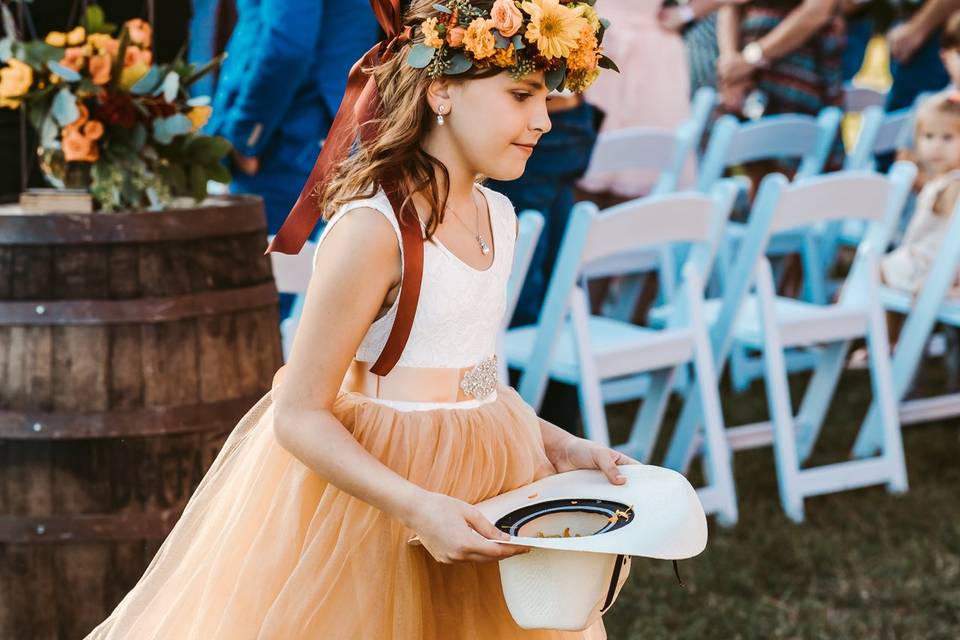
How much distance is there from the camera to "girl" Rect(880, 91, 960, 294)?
4.84 meters

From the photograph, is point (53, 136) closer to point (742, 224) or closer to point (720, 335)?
point (720, 335)

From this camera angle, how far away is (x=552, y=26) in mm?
1785

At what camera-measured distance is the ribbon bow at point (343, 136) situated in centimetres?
192

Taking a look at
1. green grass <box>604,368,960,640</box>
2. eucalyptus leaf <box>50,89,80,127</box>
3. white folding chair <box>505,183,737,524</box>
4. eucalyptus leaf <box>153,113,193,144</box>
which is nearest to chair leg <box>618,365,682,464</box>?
white folding chair <box>505,183,737,524</box>

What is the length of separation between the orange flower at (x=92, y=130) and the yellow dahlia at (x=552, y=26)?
1.32 metres

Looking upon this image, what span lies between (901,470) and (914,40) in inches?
120

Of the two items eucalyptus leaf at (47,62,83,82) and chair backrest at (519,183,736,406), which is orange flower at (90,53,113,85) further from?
chair backrest at (519,183,736,406)

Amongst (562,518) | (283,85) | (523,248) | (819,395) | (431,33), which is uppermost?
(431,33)

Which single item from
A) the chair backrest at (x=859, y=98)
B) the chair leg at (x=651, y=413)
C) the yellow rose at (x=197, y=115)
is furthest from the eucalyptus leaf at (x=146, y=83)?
the chair backrest at (x=859, y=98)

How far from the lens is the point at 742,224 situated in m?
5.75

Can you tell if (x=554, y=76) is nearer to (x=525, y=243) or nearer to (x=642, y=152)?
(x=525, y=243)

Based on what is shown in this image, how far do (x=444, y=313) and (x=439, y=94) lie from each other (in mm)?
303

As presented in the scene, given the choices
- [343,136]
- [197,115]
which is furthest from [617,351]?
[343,136]

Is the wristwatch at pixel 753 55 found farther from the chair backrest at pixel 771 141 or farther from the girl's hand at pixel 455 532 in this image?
the girl's hand at pixel 455 532
